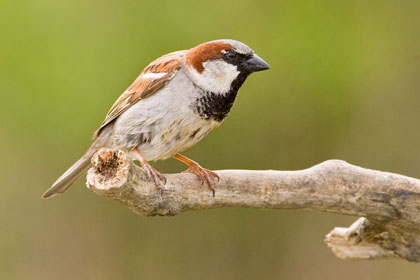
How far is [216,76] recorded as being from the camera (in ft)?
10.5

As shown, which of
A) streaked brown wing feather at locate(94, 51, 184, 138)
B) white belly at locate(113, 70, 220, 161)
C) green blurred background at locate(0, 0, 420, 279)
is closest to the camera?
white belly at locate(113, 70, 220, 161)

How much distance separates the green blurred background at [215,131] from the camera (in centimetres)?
480

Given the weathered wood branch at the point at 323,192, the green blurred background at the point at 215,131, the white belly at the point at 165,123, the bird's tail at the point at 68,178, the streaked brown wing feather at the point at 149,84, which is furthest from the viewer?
the green blurred background at the point at 215,131

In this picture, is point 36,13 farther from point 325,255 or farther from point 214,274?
point 325,255

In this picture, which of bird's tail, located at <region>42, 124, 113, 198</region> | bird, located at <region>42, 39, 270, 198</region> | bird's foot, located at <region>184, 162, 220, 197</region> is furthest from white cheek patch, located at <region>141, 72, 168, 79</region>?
bird's foot, located at <region>184, 162, 220, 197</region>

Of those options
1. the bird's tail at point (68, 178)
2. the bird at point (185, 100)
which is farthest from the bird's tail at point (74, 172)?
the bird at point (185, 100)

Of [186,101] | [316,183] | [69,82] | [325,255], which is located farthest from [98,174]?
[325,255]

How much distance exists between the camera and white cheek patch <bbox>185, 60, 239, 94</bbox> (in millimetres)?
3186

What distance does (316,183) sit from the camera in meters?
2.98

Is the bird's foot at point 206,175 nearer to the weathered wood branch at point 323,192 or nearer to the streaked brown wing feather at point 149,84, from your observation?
the weathered wood branch at point 323,192

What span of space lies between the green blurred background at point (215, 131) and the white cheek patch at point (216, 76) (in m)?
1.61

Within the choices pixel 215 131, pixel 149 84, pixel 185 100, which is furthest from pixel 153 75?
pixel 215 131

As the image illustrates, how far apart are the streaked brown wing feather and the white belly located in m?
0.03

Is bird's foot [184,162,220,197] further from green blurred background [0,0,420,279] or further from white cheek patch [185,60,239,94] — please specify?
green blurred background [0,0,420,279]
